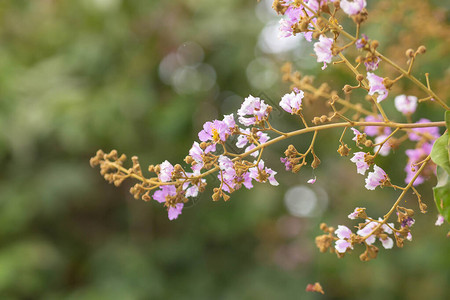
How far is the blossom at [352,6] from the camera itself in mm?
342

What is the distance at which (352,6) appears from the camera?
34 cm

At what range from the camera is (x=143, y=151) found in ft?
5.70

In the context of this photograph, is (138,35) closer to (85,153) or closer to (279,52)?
(85,153)

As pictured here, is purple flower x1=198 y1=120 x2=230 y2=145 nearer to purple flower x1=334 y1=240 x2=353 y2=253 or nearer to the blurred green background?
purple flower x1=334 y1=240 x2=353 y2=253

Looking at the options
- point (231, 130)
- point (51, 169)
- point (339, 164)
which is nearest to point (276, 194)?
point (339, 164)

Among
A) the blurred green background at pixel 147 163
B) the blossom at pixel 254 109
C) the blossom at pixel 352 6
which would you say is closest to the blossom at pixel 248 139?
the blossom at pixel 254 109

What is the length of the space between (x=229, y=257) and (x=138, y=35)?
2.90 feet

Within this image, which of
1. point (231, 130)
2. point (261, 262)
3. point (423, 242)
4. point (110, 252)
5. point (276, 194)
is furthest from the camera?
point (261, 262)

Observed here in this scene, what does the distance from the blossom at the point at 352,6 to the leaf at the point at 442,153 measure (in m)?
0.12

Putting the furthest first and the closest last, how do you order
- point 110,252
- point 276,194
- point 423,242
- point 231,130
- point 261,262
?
point 261,262
point 276,194
point 110,252
point 423,242
point 231,130

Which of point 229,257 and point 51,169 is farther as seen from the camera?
point 229,257

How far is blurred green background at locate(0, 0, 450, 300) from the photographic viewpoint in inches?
58.8

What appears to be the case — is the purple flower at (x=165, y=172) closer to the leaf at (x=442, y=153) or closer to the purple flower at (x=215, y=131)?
the purple flower at (x=215, y=131)

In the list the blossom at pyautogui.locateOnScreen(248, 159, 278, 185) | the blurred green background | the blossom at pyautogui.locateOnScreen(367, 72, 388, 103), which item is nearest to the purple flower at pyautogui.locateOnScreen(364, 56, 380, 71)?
the blossom at pyautogui.locateOnScreen(367, 72, 388, 103)
